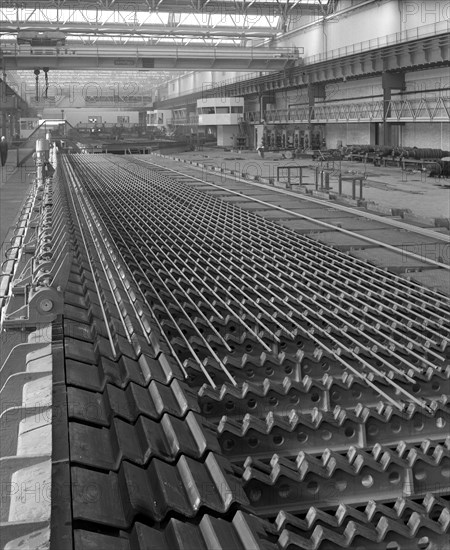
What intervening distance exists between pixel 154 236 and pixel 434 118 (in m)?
19.5

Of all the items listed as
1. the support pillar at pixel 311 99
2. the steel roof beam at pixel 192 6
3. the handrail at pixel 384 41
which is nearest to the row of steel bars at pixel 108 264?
the handrail at pixel 384 41

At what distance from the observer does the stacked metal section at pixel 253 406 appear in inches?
85.5

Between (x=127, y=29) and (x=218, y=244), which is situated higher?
(x=127, y=29)

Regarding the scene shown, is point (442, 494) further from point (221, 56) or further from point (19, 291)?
point (221, 56)

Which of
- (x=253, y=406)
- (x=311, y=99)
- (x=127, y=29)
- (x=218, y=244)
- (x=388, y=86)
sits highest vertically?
(x=127, y=29)

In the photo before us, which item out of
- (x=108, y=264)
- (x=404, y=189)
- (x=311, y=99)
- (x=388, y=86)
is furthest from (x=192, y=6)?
(x=108, y=264)

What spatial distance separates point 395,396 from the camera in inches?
133

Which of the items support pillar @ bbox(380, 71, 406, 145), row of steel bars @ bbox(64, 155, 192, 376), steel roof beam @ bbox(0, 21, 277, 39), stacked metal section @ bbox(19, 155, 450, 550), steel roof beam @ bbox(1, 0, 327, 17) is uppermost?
steel roof beam @ bbox(1, 0, 327, 17)

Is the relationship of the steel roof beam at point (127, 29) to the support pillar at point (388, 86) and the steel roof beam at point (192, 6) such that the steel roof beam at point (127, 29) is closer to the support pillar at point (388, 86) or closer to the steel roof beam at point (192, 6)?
the steel roof beam at point (192, 6)

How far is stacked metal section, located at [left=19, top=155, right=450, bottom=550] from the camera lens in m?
2.17

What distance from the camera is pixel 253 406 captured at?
10.8ft

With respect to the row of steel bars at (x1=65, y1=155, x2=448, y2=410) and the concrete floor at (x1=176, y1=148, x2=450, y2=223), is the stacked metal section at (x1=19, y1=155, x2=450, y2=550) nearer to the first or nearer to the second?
the row of steel bars at (x1=65, y1=155, x2=448, y2=410)

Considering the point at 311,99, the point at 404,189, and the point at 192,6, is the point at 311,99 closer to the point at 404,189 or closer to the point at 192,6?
the point at 192,6

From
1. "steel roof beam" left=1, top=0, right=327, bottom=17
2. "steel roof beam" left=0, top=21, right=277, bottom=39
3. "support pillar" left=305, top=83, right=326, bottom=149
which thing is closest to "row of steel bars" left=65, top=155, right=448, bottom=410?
"steel roof beam" left=0, top=21, right=277, bottom=39
